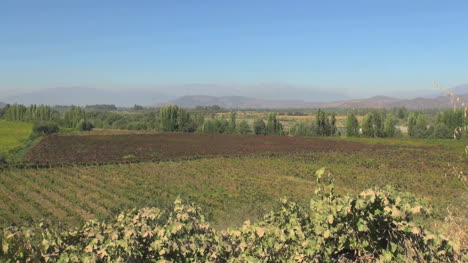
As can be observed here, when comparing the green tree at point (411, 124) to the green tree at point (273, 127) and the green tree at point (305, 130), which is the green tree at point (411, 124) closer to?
the green tree at point (305, 130)

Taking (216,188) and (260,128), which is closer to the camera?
(216,188)

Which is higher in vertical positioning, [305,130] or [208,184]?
[305,130]

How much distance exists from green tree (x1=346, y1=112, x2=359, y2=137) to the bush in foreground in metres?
75.0

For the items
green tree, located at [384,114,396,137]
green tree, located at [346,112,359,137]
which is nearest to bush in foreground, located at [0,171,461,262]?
green tree, located at [346,112,359,137]

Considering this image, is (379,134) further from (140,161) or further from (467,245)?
(467,245)

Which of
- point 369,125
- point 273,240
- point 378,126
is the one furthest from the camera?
point 378,126

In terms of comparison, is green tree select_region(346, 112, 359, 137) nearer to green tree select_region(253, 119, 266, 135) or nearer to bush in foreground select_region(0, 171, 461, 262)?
green tree select_region(253, 119, 266, 135)

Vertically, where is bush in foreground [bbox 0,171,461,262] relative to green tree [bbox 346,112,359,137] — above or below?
above

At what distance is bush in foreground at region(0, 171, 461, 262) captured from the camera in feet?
11.9

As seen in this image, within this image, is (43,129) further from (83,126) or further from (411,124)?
(411,124)

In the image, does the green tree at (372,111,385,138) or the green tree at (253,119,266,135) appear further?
the green tree at (253,119,266,135)

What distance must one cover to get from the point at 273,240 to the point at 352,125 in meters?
76.2

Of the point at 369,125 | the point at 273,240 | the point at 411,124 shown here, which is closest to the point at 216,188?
the point at 273,240

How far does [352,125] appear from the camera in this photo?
76938 mm
